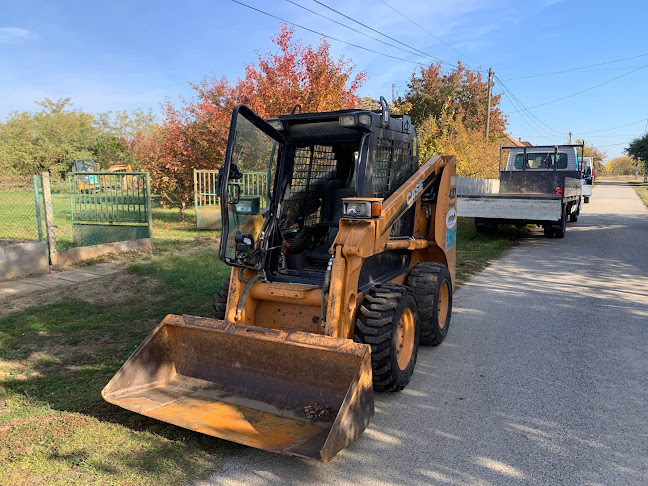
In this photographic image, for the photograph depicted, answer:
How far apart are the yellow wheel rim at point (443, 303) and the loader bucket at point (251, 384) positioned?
2.25 metres

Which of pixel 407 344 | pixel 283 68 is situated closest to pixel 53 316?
pixel 407 344

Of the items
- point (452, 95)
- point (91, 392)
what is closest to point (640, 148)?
point (452, 95)

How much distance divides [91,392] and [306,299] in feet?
6.16

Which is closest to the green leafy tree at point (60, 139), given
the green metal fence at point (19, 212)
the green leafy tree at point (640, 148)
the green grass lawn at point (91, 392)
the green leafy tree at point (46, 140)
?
the green leafy tree at point (46, 140)

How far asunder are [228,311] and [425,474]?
1.93 m

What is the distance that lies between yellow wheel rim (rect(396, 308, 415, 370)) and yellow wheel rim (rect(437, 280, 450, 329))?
112cm

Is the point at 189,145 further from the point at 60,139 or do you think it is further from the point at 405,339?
the point at 60,139

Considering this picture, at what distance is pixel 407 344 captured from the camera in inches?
165

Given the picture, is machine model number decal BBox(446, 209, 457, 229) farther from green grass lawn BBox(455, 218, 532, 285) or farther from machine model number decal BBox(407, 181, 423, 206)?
green grass lawn BBox(455, 218, 532, 285)

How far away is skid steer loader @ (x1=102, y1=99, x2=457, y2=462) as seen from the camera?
3.28 meters

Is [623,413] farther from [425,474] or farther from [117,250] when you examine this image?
[117,250]

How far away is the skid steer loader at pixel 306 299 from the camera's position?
129 inches

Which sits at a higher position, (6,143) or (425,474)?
(6,143)

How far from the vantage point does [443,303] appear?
5.44 m
